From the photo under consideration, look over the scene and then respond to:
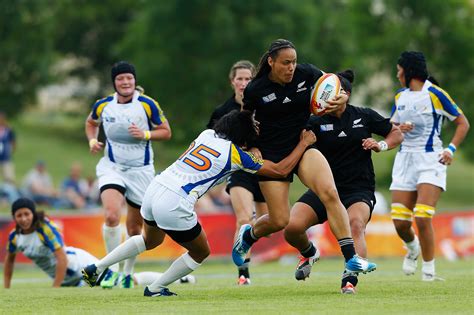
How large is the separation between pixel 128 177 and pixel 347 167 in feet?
10.3

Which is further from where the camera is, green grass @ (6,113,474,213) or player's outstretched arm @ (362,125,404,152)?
green grass @ (6,113,474,213)

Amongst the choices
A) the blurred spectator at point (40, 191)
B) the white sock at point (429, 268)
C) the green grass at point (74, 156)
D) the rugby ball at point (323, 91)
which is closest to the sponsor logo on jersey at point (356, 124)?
the rugby ball at point (323, 91)

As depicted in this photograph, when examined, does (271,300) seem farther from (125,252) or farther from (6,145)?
(6,145)

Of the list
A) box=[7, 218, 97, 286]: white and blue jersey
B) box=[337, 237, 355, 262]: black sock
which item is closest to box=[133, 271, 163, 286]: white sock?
box=[7, 218, 97, 286]: white and blue jersey

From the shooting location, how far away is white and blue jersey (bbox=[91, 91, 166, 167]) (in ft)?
43.0

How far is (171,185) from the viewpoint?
995 centimetres

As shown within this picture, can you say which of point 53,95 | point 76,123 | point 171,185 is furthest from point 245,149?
point 53,95

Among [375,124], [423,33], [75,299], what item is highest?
[423,33]

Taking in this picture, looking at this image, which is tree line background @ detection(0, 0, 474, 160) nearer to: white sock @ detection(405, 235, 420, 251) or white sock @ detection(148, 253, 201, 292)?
white sock @ detection(405, 235, 420, 251)

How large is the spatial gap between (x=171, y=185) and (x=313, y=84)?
1876mm

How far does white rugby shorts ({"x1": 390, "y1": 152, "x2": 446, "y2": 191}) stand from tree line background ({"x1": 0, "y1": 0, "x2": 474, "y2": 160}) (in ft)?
95.2

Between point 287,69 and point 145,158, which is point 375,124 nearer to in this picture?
point 287,69

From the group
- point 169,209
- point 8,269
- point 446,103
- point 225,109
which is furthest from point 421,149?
point 8,269

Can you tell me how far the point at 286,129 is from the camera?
10719mm
